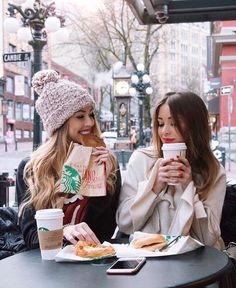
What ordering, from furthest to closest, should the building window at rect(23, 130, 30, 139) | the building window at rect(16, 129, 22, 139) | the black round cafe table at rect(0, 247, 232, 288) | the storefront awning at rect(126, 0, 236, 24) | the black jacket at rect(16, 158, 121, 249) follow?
1. the building window at rect(23, 130, 30, 139)
2. the building window at rect(16, 129, 22, 139)
3. the storefront awning at rect(126, 0, 236, 24)
4. the black jacket at rect(16, 158, 121, 249)
5. the black round cafe table at rect(0, 247, 232, 288)

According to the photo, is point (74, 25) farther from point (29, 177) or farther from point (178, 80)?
point (178, 80)

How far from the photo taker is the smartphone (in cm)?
190

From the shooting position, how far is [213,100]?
36625 millimetres

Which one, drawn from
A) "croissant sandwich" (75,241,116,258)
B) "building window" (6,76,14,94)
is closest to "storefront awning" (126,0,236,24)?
"croissant sandwich" (75,241,116,258)

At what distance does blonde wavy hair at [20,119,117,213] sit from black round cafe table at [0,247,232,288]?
0.44 metres

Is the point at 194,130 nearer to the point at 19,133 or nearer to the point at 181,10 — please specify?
the point at 181,10

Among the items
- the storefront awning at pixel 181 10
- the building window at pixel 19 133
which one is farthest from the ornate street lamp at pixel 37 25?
the building window at pixel 19 133

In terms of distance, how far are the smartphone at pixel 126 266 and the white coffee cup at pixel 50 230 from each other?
29 cm

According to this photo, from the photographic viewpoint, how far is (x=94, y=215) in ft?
9.20

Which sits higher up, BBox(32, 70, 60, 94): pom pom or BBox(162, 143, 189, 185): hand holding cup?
BBox(32, 70, 60, 94): pom pom

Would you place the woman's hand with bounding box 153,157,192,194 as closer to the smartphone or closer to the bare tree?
the smartphone

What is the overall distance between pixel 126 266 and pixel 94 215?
83 centimetres

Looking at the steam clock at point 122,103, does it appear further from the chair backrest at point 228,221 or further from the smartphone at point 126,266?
the smartphone at point 126,266

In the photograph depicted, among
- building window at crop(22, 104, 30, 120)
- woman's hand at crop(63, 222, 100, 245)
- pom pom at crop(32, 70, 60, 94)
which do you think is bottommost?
woman's hand at crop(63, 222, 100, 245)
